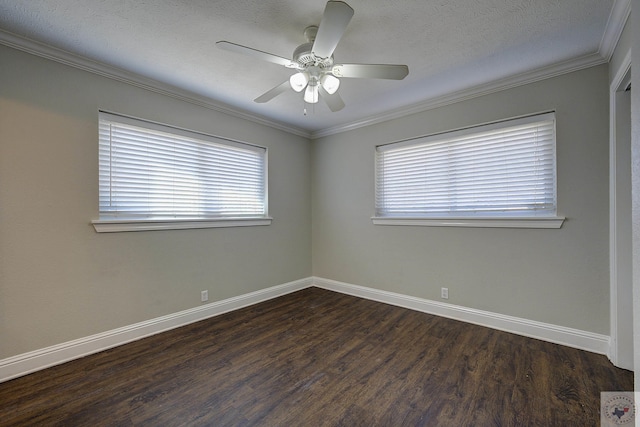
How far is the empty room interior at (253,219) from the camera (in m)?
1.77

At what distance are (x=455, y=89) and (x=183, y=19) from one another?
105 inches

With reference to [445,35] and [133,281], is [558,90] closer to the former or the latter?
[445,35]

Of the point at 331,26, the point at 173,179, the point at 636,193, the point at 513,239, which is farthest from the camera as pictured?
the point at 173,179

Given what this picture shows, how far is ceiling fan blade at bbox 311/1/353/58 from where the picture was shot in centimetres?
133

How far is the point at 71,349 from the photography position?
2.25m

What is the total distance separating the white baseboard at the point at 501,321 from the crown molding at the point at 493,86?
2.35m

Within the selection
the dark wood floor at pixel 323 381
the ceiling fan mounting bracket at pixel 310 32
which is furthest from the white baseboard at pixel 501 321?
the ceiling fan mounting bracket at pixel 310 32

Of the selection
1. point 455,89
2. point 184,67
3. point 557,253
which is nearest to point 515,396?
point 557,253

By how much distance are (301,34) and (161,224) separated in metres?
2.26

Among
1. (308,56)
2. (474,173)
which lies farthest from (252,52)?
(474,173)

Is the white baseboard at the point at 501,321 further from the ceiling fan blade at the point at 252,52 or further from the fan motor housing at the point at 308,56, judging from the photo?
the ceiling fan blade at the point at 252,52

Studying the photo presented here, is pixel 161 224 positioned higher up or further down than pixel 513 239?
higher up

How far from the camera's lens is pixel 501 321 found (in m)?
2.76

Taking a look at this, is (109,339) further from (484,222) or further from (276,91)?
(484,222)
